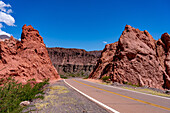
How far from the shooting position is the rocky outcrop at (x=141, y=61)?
20047mm

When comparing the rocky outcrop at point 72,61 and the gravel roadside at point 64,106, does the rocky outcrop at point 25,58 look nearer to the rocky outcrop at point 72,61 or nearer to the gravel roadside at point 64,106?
the gravel roadside at point 64,106

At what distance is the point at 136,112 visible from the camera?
4.04m

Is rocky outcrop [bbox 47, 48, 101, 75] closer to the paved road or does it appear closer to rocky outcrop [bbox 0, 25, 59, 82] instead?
rocky outcrop [bbox 0, 25, 59, 82]

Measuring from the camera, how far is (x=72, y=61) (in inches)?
3725

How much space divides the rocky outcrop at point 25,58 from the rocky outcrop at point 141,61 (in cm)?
1475

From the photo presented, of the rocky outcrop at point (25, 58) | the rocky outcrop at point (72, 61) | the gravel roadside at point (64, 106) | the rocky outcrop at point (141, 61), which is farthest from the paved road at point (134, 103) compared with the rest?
the rocky outcrop at point (72, 61)

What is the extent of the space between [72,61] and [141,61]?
7610 centimetres

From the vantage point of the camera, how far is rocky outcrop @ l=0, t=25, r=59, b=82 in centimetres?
1755

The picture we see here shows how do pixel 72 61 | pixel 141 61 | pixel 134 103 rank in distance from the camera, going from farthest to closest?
pixel 72 61, pixel 141 61, pixel 134 103

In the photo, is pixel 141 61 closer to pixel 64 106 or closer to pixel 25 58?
pixel 64 106

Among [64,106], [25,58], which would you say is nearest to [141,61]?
[64,106]

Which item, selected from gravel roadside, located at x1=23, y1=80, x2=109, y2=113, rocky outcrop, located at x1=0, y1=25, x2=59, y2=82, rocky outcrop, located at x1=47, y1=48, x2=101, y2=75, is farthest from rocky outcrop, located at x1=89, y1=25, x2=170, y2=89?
rocky outcrop, located at x1=47, y1=48, x2=101, y2=75

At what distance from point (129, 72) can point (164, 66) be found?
9.32m

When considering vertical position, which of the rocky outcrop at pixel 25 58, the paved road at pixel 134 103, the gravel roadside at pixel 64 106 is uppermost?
the rocky outcrop at pixel 25 58
